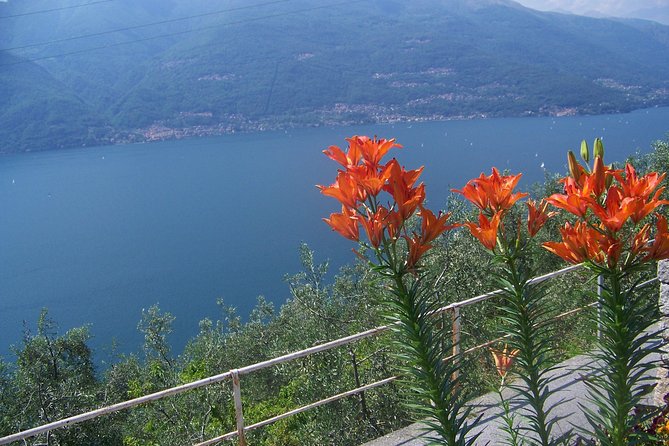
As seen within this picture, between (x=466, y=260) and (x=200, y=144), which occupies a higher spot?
(x=466, y=260)

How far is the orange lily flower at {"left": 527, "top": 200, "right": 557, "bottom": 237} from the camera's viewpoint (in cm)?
140

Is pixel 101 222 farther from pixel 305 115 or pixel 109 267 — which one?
pixel 305 115

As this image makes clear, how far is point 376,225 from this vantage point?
3.85ft

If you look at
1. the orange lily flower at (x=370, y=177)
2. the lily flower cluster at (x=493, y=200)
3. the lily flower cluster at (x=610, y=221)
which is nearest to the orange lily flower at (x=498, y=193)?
the lily flower cluster at (x=493, y=200)

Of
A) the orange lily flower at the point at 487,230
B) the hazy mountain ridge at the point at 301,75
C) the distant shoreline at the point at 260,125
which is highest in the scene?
the orange lily flower at the point at 487,230

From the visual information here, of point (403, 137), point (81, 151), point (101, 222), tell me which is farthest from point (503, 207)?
point (81, 151)

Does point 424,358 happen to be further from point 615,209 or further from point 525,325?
point 615,209

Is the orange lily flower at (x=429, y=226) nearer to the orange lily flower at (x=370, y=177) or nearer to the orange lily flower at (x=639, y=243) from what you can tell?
the orange lily flower at (x=370, y=177)

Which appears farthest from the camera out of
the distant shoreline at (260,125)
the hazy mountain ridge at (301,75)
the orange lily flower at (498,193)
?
the hazy mountain ridge at (301,75)

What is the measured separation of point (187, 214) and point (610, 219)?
177 ft

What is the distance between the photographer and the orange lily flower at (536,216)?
140cm

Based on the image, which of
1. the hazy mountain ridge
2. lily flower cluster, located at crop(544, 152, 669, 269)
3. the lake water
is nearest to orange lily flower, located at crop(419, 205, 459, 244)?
lily flower cluster, located at crop(544, 152, 669, 269)

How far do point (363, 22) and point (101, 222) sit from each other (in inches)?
6043

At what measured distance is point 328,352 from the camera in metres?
6.14
